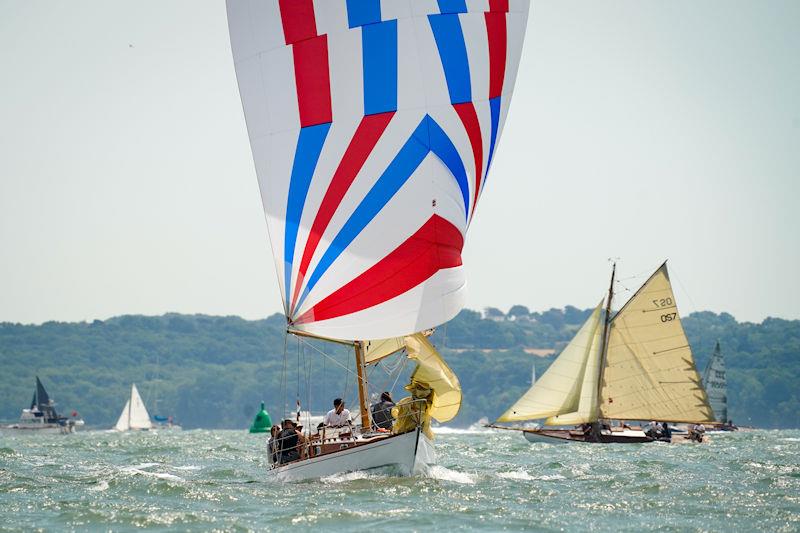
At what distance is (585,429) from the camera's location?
42375 millimetres

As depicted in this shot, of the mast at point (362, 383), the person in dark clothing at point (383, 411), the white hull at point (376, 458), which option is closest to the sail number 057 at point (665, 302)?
the person in dark clothing at point (383, 411)

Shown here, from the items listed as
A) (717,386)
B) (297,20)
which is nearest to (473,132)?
(297,20)

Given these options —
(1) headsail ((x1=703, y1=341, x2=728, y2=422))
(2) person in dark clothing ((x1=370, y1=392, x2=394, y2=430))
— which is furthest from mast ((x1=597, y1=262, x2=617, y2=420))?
(1) headsail ((x1=703, y1=341, x2=728, y2=422))

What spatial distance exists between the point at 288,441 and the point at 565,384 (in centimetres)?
2295

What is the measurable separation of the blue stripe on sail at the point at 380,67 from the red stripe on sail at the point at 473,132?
3.70 ft

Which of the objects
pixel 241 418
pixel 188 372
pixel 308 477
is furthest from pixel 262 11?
pixel 188 372

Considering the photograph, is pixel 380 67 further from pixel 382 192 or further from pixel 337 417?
pixel 337 417

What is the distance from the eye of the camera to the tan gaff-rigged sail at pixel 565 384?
138 ft

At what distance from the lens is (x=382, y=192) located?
18672 millimetres

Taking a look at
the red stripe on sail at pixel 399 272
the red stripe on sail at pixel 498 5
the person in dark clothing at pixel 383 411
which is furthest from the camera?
the person in dark clothing at pixel 383 411

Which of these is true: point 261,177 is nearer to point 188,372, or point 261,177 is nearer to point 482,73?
point 482,73

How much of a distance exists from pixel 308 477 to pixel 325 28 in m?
7.10

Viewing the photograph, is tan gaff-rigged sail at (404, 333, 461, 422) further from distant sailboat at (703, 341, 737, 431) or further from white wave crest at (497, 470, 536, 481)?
distant sailboat at (703, 341, 737, 431)

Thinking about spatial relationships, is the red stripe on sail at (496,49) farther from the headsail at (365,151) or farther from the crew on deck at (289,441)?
the crew on deck at (289,441)
